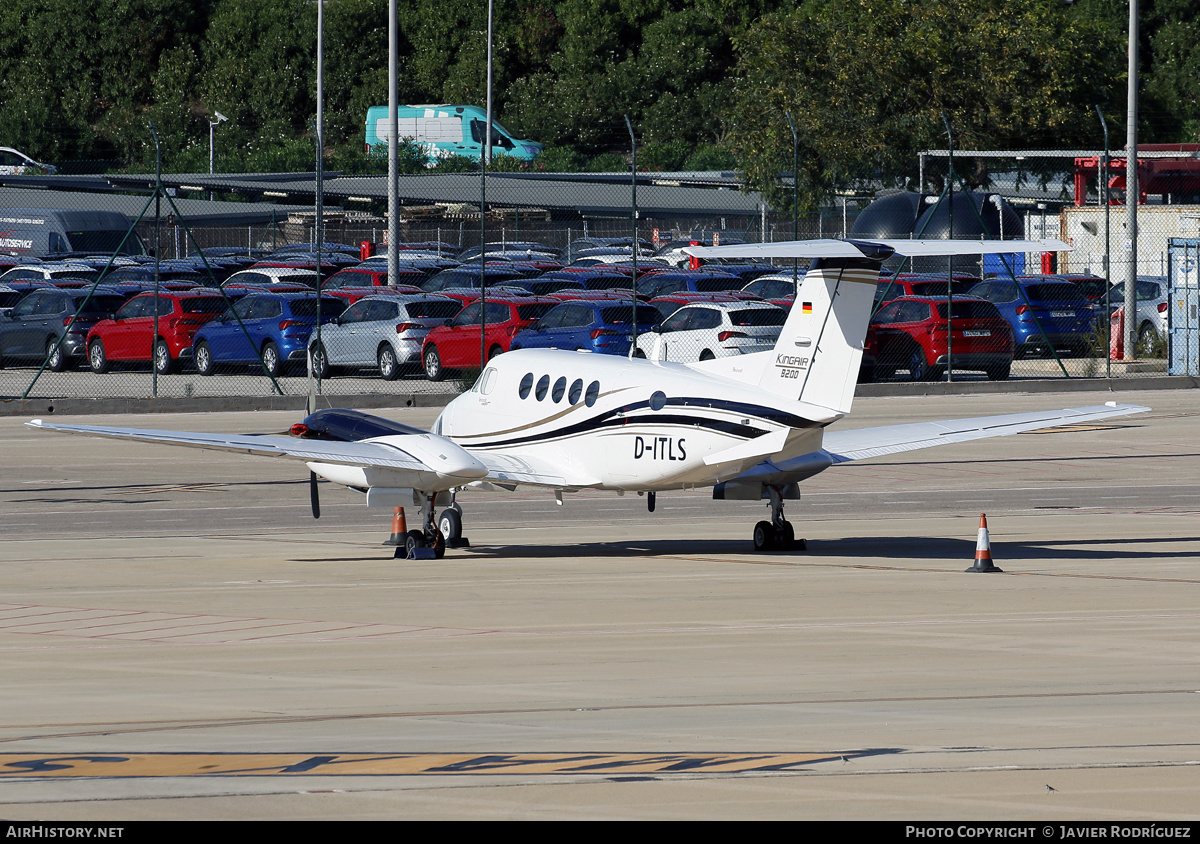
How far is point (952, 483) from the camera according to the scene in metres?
23.2

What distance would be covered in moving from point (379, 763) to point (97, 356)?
98.8ft

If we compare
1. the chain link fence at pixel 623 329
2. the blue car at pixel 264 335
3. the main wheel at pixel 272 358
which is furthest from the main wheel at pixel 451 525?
the main wheel at pixel 272 358

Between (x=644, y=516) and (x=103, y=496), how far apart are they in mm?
7191

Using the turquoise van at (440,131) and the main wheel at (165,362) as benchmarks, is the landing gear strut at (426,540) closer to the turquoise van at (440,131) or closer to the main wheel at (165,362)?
the main wheel at (165,362)

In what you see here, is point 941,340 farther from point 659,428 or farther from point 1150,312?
point 659,428

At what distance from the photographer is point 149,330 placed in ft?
119

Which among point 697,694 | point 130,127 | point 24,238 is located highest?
point 130,127

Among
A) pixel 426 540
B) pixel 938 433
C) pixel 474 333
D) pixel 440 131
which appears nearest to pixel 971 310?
pixel 474 333

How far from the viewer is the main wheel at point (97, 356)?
36969 millimetres

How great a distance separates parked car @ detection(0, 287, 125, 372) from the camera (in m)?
37.6

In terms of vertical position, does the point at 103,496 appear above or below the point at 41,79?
below

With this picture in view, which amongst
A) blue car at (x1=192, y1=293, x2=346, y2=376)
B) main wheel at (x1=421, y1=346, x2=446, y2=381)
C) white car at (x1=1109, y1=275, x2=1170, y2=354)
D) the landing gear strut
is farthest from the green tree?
the landing gear strut
